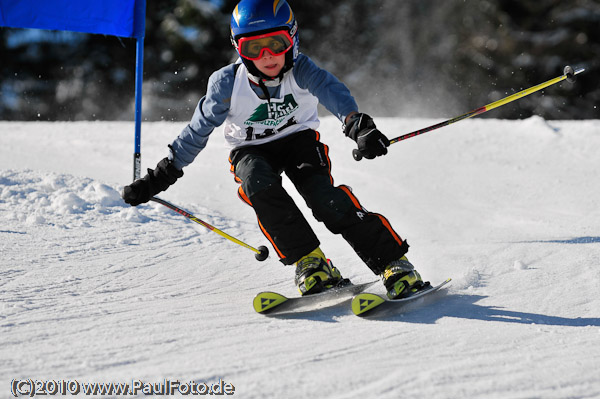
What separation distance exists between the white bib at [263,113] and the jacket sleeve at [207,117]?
4 centimetres

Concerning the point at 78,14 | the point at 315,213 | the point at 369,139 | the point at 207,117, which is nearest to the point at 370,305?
the point at 315,213

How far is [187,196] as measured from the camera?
4906 mm

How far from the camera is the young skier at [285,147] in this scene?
265cm

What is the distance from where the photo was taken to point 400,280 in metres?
2.60

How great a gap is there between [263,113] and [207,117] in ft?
0.81

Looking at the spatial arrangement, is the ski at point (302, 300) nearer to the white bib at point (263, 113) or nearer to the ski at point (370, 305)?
the ski at point (370, 305)

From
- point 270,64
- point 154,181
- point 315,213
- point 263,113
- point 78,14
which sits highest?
point 78,14

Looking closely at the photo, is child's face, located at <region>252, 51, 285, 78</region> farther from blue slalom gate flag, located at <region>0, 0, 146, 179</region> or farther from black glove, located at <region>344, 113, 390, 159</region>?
blue slalom gate flag, located at <region>0, 0, 146, 179</region>

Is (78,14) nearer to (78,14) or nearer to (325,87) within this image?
(78,14)

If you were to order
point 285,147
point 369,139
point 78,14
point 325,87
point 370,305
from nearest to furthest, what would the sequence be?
1. point 370,305
2. point 369,139
3. point 325,87
4. point 285,147
5. point 78,14

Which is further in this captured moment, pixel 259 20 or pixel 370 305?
pixel 259 20

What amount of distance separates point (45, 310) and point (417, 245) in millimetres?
2133

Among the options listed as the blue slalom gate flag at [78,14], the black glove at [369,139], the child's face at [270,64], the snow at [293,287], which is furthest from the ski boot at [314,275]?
the blue slalom gate flag at [78,14]

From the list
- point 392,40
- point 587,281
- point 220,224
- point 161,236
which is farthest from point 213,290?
point 392,40
